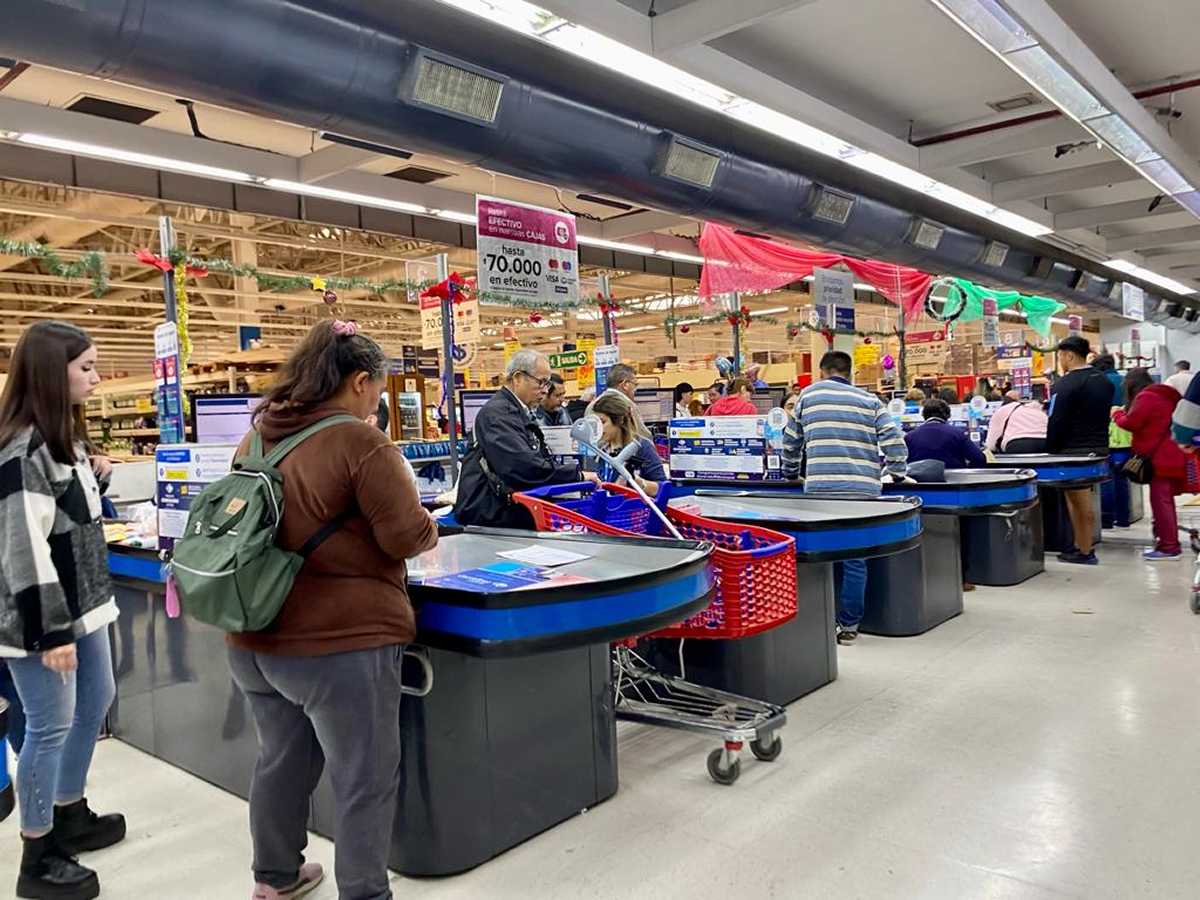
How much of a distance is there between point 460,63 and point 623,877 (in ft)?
12.3

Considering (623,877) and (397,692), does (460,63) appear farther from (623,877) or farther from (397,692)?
(623,877)

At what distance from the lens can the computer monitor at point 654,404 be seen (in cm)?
919

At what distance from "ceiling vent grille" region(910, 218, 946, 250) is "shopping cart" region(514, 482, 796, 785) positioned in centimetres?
607

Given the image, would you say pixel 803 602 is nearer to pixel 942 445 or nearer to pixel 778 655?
pixel 778 655

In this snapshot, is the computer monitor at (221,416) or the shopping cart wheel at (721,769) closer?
the shopping cart wheel at (721,769)

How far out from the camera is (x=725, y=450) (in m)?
6.25

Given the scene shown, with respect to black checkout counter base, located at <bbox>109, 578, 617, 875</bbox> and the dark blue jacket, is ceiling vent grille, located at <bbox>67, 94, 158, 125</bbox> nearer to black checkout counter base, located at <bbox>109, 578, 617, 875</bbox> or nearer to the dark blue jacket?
black checkout counter base, located at <bbox>109, 578, 617, 875</bbox>

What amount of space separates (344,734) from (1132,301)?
54.1 feet

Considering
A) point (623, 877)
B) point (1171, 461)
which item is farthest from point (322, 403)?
point (1171, 461)

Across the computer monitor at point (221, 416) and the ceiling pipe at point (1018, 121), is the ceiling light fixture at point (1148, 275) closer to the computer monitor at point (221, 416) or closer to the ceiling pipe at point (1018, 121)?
the ceiling pipe at point (1018, 121)

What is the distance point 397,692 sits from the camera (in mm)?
2205

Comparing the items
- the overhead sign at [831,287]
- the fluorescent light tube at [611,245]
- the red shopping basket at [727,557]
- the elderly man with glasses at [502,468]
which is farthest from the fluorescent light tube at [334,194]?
the red shopping basket at [727,557]

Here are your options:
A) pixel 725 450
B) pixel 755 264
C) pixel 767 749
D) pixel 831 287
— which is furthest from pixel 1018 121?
pixel 767 749

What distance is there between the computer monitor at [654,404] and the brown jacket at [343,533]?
7.02 metres
